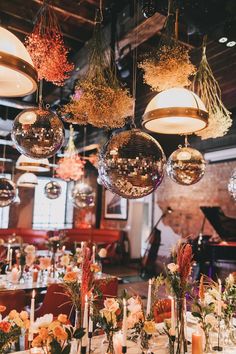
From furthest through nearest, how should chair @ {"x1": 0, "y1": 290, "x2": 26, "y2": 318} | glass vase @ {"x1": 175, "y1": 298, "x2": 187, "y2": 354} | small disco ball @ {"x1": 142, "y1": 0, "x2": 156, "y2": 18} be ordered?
chair @ {"x1": 0, "y1": 290, "x2": 26, "y2": 318} → small disco ball @ {"x1": 142, "y1": 0, "x2": 156, "y2": 18} → glass vase @ {"x1": 175, "y1": 298, "x2": 187, "y2": 354}

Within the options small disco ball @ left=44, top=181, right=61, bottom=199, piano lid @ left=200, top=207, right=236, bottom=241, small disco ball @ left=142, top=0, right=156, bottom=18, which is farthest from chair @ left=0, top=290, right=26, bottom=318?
piano lid @ left=200, top=207, right=236, bottom=241

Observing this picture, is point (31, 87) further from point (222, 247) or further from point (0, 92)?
point (222, 247)

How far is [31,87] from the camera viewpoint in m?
1.66

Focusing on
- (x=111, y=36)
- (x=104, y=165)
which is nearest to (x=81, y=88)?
(x=111, y=36)

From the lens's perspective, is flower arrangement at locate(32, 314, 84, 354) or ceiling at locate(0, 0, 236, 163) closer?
flower arrangement at locate(32, 314, 84, 354)

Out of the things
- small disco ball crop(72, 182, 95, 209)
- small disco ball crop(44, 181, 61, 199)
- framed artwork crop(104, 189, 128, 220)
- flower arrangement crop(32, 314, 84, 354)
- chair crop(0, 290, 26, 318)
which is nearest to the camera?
flower arrangement crop(32, 314, 84, 354)

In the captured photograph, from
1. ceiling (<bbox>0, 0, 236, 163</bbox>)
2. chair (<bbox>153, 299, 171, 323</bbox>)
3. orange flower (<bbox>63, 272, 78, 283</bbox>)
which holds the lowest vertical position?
chair (<bbox>153, 299, 171, 323</bbox>)

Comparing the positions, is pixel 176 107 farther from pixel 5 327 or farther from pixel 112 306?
pixel 5 327

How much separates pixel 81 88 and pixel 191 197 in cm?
617

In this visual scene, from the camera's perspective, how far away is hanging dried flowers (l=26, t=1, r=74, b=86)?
2.51 meters

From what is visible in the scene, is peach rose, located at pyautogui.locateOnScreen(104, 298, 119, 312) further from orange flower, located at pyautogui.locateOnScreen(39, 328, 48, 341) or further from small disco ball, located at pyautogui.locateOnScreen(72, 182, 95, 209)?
small disco ball, located at pyautogui.locateOnScreen(72, 182, 95, 209)

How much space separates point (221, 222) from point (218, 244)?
0.45 m

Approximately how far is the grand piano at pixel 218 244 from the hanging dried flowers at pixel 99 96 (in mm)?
4194

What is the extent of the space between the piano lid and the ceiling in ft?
7.70
